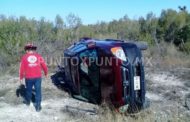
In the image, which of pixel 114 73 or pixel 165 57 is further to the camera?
pixel 165 57

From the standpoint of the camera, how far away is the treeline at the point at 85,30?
1731cm

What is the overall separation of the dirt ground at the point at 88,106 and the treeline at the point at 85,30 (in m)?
4.71

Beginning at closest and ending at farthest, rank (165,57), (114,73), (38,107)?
1. (114,73)
2. (38,107)
3. (165,57)

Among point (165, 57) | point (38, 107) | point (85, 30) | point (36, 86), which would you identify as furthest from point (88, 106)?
point (85, 30)

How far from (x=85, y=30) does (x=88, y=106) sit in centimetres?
1492

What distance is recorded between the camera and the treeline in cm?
1731

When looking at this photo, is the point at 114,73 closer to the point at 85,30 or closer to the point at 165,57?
the point at 165,57

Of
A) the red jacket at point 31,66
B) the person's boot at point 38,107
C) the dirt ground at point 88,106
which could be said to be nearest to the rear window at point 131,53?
the dirt ground at point 88,106

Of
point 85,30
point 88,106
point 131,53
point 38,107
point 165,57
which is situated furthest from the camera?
point 85,30

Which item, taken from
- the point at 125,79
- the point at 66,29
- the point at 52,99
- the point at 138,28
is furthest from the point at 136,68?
the point at 138,28

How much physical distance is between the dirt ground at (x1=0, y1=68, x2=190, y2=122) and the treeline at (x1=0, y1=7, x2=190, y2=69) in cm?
471

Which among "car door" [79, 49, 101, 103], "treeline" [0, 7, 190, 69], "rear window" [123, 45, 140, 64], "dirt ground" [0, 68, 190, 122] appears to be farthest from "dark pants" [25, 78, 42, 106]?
"treeline" [0, 7, 190, 69]

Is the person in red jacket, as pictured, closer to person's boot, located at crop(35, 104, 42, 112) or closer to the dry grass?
person's boot, located at crop(35, 104, 42, 112)

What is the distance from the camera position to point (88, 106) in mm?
9688
